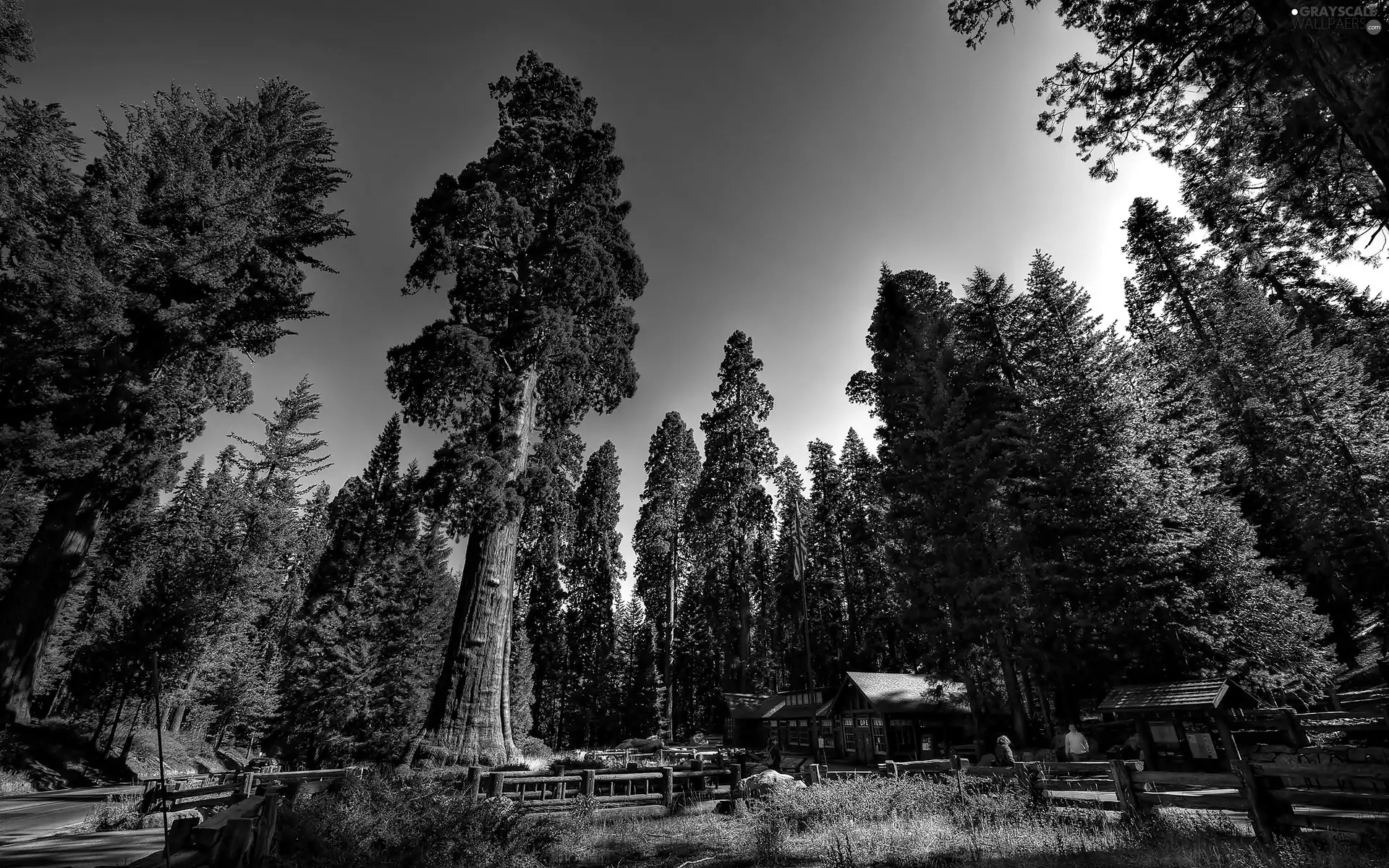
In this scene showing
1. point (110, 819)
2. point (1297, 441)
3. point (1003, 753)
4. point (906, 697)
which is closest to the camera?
point (110, 819)

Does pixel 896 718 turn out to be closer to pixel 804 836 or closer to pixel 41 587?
pixel 804 836

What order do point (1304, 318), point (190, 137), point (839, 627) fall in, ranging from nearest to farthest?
point (190, 137)
point (1304, 318)
point (839, 627)

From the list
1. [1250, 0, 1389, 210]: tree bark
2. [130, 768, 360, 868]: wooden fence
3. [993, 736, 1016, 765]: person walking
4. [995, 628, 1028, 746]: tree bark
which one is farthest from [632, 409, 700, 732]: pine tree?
[1250, 0, 1389, 210]: tree bark

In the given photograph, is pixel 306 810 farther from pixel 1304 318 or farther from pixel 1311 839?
pixel 1304 318

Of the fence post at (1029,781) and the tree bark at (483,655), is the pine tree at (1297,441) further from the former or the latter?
the tree bark at (483,655)

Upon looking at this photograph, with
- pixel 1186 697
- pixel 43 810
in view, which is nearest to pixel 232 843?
pixel 43 810

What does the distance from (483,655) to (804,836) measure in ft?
23.4

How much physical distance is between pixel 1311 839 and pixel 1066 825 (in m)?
3.23

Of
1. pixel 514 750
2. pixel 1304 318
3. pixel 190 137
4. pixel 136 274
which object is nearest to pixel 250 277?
pixel 136 274

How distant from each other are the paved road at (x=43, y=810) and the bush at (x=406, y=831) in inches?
208

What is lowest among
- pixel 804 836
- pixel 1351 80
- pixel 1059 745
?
pixel 804 836

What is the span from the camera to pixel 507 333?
45.2 feet

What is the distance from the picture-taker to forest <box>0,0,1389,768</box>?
1096cm

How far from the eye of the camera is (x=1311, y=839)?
7461 mm
